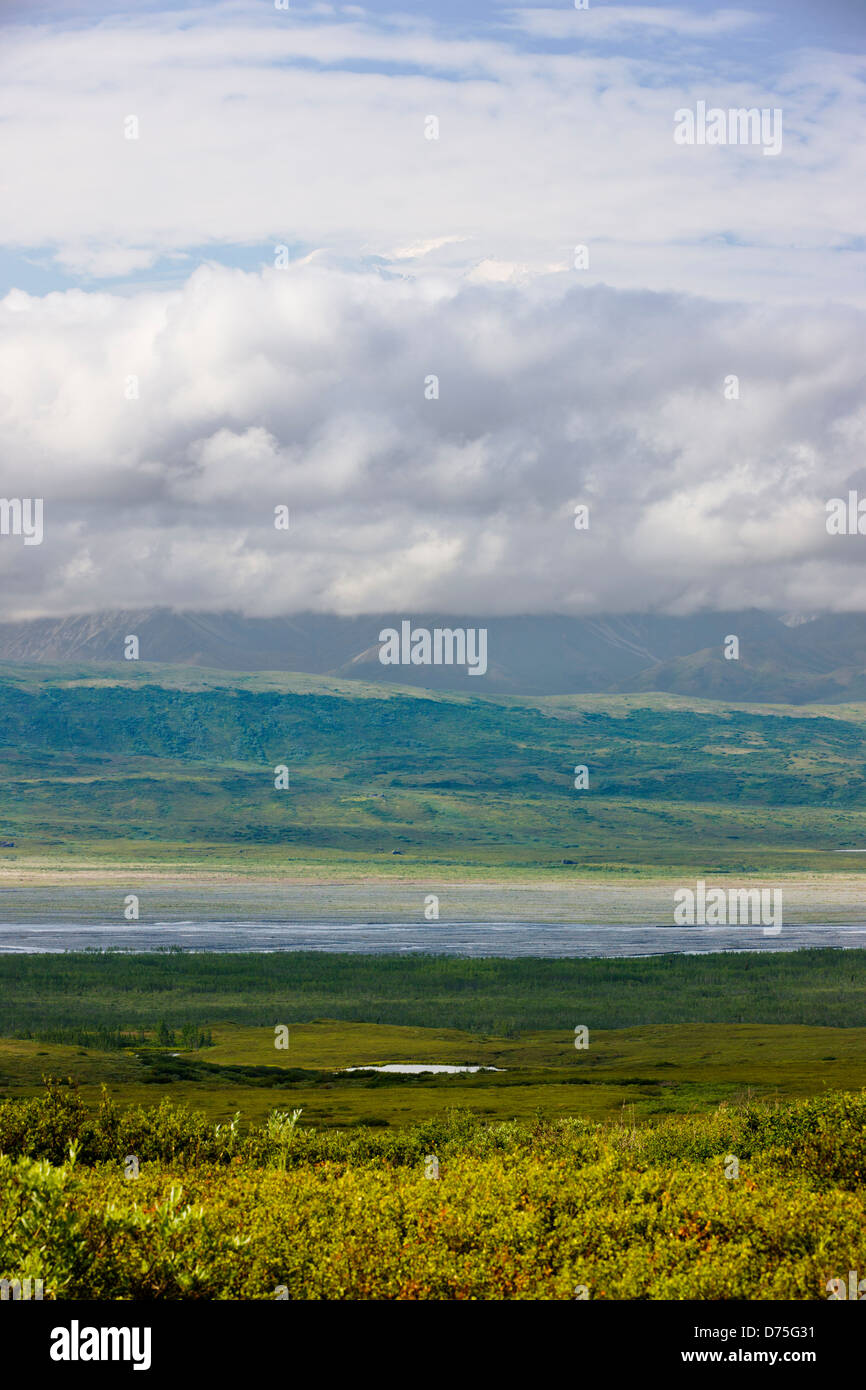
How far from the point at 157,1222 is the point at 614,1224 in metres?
11.3

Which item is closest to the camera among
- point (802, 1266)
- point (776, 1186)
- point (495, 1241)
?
point (802, 1266)

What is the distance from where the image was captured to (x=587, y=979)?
6816 inches

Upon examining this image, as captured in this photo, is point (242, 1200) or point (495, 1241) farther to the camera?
point (242, 1200)

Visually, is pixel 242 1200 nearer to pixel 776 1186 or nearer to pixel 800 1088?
pixel 776 1186

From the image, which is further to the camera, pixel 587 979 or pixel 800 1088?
pixel 587 979

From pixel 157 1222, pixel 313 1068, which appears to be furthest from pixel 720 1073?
pixel 157 1222

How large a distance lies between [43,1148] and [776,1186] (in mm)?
27143

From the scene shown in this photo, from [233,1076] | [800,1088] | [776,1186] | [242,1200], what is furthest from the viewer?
[233,1076]

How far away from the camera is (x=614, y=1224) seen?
29.2 m

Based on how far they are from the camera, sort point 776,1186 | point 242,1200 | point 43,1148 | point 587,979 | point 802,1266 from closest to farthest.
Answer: point 802,1266
point 242,1200
point 776,1186
point 43,1148
point 587,979
